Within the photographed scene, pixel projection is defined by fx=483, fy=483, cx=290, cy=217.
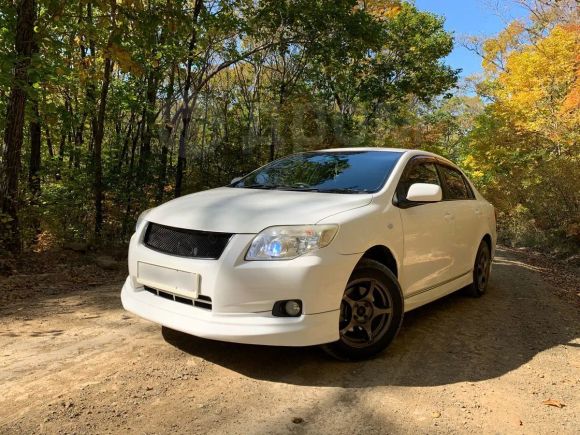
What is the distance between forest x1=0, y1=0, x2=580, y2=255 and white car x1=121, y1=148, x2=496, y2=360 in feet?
14.2

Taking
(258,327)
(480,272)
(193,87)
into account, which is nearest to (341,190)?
(258,327)

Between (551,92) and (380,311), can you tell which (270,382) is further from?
(551,92)

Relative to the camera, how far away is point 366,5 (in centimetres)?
2236

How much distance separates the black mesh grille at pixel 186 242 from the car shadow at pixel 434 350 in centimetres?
80

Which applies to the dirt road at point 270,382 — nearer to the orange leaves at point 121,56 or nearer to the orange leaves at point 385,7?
the orange leaves at point 121,56

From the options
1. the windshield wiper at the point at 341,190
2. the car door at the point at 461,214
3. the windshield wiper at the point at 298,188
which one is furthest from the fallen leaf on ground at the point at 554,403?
the windshield wiper at the point at 298,188

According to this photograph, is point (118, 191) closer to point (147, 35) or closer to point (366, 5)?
point (147, 35)

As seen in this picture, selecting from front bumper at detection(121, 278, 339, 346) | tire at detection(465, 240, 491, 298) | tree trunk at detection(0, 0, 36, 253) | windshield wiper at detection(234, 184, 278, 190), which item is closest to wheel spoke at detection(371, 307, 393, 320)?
front bumper at detection(121, 278, 339, 346)

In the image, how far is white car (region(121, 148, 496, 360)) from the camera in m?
3.05

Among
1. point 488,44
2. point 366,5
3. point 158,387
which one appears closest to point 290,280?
point 158,387

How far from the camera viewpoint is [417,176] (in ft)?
14.5

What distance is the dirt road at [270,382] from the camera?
2.67 meters

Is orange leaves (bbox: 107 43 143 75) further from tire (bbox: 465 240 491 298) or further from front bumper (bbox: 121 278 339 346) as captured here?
tire (bbox: 465 240 491 298)

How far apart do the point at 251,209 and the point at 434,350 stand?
1.88 metres
